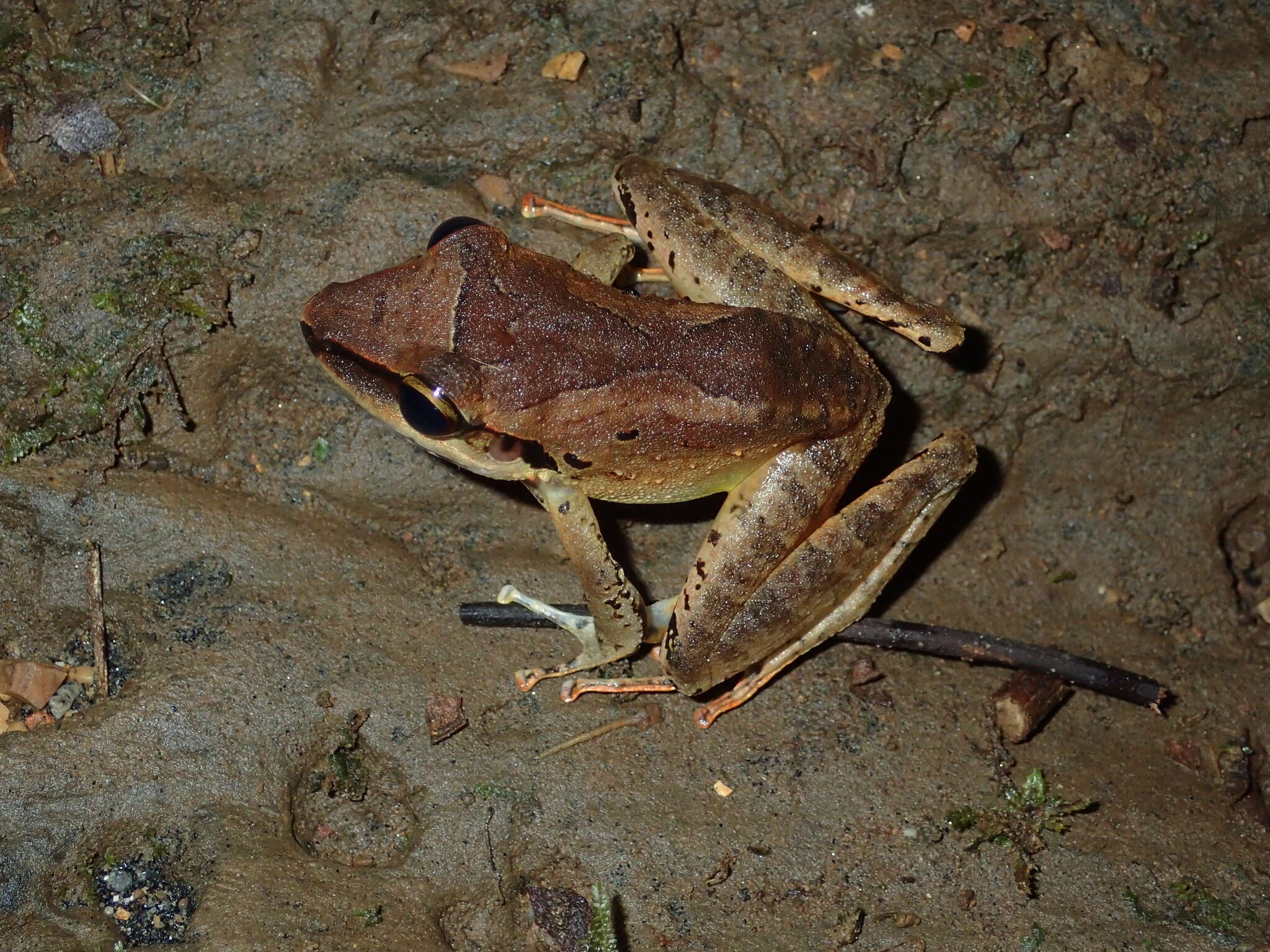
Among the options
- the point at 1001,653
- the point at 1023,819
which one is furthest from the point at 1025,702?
the point at 1023,819

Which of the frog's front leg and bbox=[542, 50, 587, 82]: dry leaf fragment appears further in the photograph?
bbox=[542, 50, 587, 82]: dry leaf fragment

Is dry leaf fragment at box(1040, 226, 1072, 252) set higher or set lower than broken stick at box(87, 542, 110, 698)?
higher

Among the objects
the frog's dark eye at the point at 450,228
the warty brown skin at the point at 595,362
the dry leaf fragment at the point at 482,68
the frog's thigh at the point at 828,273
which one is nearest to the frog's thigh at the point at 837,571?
the warty brown skin at the point at 595,362

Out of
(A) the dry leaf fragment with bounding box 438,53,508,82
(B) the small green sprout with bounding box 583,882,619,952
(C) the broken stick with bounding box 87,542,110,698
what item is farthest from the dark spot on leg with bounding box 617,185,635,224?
(B) the small green sprout with bounding box 583,882,619,952

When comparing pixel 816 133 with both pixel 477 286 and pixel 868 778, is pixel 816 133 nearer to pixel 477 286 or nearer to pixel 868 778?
pixel 477 286

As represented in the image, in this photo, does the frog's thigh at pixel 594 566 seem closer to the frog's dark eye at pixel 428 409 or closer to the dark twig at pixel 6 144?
the frog's dark eye at pixel 428 409

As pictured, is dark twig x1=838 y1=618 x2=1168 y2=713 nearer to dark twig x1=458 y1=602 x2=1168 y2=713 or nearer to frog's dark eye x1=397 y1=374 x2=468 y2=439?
dark twig x1=458 y1=602 x2=1168 y2=713

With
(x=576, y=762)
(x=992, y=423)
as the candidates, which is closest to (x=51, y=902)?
(x=576, y=762)
